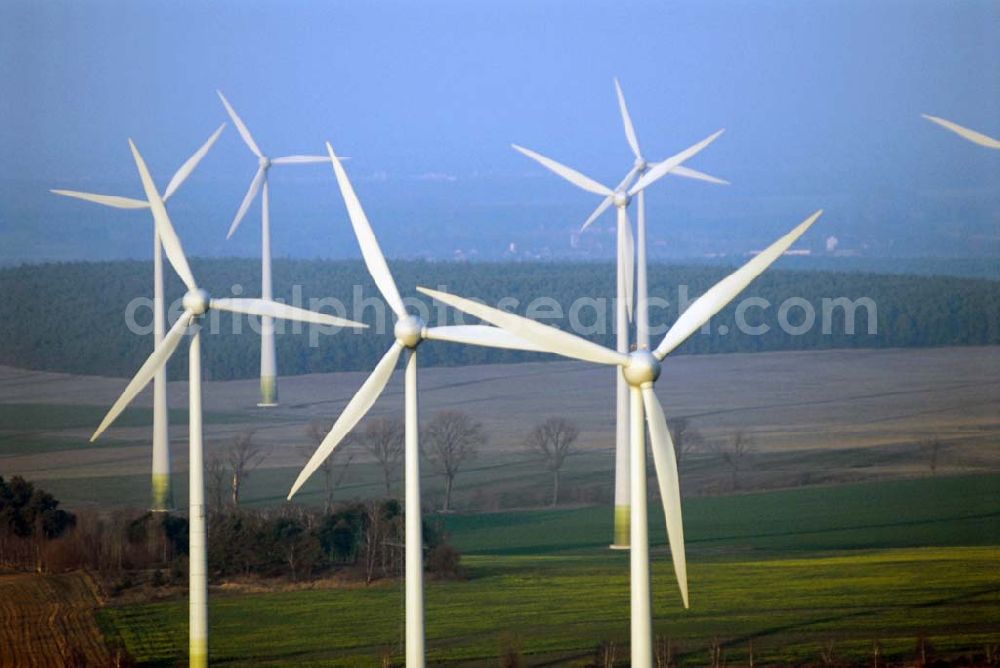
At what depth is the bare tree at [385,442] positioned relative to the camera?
5697 centimetres

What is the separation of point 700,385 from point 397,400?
1374 cm

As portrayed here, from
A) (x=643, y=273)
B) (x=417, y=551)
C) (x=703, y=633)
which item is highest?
(x=643, y=273)

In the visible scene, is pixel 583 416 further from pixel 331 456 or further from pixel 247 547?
pixel 247 547

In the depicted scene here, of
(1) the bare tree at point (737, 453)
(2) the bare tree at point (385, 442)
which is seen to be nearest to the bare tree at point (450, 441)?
(2) the bare tree at point (385, 442)

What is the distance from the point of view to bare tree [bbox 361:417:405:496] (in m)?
57.0

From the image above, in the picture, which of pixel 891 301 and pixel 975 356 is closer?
pixel 975 356

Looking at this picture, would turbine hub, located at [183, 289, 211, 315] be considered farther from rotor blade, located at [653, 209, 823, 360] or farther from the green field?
rotor blade, located at [653, 209, 823, 360]

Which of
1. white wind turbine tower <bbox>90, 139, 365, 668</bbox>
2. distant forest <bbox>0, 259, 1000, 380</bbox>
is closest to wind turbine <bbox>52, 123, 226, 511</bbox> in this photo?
white wind turbine tower <bbox>90, 139, 365, 668</bbox>

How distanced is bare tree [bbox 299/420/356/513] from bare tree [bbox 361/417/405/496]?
0.77 m

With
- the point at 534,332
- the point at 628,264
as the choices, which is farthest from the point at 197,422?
the point at 628,264

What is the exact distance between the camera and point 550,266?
95.9 metres

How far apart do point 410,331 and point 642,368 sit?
4.48 meters

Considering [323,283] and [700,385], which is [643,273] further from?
[323,283]

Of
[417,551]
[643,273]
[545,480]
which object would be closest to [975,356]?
[545,480]
